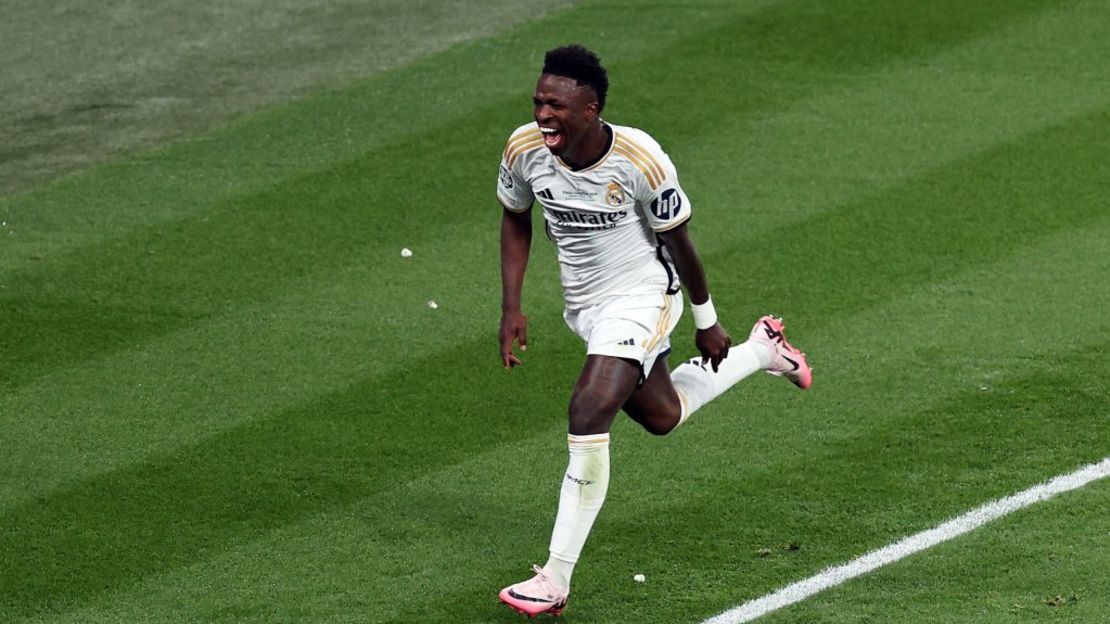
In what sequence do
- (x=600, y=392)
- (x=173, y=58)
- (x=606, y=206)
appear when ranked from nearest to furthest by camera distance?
(x=600, y=392) < (x=606, y=206) < (x=173, y=58)

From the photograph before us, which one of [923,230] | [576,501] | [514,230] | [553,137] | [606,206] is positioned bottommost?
[923,230]

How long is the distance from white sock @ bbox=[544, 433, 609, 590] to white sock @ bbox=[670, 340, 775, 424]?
0.92m

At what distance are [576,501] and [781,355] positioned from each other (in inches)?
72.3

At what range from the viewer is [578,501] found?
725cm

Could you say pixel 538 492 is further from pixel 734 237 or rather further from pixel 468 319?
pixel 734 237

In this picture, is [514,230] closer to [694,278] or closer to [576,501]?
[694,278]

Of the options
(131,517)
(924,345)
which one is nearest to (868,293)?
Result: (924,345)

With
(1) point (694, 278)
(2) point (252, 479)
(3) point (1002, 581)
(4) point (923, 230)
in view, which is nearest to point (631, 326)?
(1) point (694, 278)

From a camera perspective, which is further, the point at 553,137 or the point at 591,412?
the point at 553,137

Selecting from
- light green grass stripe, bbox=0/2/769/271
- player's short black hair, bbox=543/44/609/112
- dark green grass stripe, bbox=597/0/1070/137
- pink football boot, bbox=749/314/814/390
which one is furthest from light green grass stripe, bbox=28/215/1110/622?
light green grass stripe, bbox=0/2/769/271

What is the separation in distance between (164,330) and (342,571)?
3.07 metres

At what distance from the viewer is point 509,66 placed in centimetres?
1421

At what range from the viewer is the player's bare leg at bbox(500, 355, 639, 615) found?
720 cm

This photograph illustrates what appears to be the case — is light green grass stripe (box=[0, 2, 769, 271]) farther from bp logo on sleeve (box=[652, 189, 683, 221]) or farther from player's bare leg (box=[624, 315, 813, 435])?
bp logo on sleeve (box=[652, 189, 683, 221])
